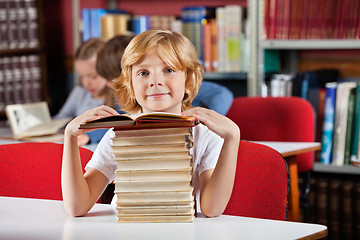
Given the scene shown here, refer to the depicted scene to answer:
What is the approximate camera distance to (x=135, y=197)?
1200mm

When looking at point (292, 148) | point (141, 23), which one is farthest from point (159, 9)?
point (292, 148)

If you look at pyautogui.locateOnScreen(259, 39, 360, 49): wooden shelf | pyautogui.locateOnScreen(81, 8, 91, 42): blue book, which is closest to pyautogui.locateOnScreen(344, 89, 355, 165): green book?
pyautogui.locateOnScreen(259, 39, 360, 49): wooden shelf

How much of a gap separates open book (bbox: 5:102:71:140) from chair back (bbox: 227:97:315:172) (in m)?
0.77

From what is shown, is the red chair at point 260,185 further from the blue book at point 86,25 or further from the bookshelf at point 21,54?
the bookshelf at point 21,54

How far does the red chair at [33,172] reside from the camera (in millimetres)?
1630

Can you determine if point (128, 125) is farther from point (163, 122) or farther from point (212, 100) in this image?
point (212, 100)

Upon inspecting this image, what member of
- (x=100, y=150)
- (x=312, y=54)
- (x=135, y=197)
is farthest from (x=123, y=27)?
(x=135, y=197)

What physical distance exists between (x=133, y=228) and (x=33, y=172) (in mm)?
572

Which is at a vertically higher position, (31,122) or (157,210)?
(157,210)

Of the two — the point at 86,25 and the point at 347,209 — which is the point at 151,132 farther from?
the point at 86,25

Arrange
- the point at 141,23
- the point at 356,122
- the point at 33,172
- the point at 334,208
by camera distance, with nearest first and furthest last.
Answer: the point at 33,172
the point at 356,122
the point at 334,208
the point at 141,23

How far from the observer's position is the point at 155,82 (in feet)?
4.42

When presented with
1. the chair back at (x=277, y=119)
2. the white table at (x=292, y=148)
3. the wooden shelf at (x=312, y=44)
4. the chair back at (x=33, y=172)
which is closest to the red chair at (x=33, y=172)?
the chair back at (x=33, y=172)

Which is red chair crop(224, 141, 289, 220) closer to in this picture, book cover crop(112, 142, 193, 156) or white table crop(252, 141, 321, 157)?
book cover crop(112, 142, 193, 156)
